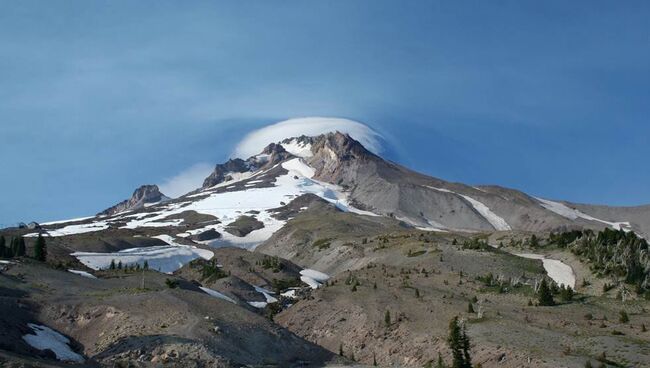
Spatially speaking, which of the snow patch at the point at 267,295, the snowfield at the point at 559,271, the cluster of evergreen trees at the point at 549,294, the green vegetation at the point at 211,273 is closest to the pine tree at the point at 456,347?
the cluster of evergreen trees at the point at 549,294

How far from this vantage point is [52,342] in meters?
37.1

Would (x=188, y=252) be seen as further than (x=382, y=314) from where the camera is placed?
Yes

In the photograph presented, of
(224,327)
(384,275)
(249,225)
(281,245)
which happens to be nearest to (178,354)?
(224,327)

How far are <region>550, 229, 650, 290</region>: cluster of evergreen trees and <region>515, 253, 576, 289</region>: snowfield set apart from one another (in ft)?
6.56

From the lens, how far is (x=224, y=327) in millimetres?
40281

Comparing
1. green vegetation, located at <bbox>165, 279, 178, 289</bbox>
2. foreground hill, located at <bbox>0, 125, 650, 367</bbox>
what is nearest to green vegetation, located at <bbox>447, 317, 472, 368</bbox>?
foreground hill, located at <bbox>0, 125, 650, 367</bbox>

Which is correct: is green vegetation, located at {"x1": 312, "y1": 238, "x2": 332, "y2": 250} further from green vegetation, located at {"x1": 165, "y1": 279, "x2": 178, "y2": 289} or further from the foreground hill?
green vegetation, located at {"x1": 165, "y1": 279, "x2": 178, "y2": 289}

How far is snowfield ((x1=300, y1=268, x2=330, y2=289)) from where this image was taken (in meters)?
82.7

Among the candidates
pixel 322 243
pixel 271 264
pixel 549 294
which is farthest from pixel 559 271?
pixel 322 243

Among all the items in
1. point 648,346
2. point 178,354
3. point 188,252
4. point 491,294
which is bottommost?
point 178,354

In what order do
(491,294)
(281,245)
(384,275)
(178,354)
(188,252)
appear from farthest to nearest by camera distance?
(281,245) → (188,252) → (384,275) → (491,294) → (178,354)

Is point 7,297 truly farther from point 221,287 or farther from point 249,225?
point 249,225

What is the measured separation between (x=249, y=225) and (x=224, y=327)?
14139cm

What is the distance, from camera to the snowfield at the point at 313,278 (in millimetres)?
82744
